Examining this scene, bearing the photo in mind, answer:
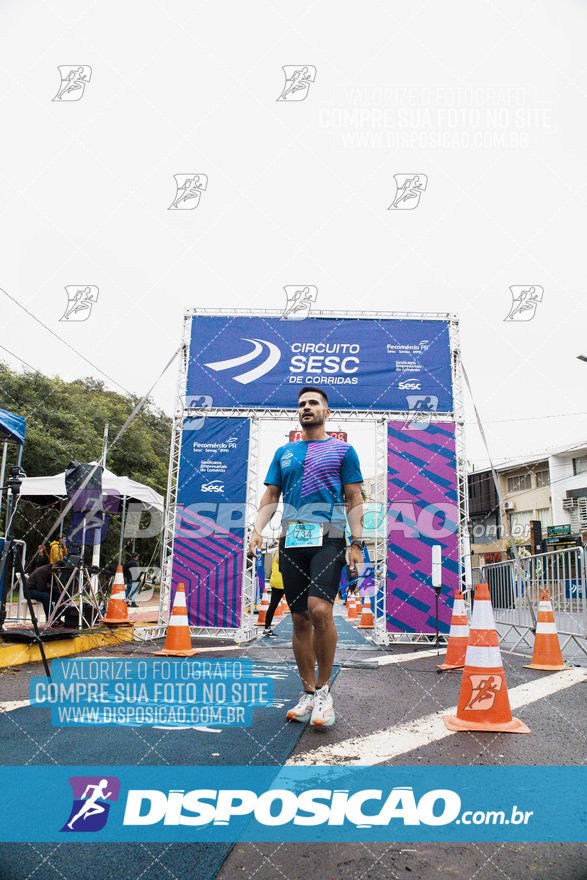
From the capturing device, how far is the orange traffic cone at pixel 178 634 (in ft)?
21.4

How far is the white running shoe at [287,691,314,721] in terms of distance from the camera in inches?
135

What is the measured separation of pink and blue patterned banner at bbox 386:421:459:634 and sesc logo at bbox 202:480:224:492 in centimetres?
276

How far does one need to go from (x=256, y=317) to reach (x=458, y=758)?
846 centimetres

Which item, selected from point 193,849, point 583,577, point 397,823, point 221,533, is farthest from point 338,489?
point 221,533

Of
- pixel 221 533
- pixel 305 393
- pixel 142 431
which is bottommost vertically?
pixel 221 533

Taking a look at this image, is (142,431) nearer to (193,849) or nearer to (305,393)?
(305,393)

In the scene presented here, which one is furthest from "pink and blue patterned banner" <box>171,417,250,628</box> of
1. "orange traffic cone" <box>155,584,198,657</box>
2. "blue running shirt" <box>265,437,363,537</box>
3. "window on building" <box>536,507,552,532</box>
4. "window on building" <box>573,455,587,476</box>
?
"window on building" <box>536,507,552,532</box>

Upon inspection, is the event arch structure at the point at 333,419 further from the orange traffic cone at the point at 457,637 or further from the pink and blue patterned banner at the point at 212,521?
the orange traffic cone at the point at 457,637

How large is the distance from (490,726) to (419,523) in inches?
254

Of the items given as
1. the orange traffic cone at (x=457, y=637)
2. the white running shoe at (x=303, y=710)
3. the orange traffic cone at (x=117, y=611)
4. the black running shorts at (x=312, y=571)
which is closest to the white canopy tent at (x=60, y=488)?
the orange traffic cone at (x=117, y=611)

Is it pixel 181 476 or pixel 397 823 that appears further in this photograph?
pixel 181 476

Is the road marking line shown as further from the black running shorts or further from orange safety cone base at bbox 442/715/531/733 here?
the black running shorts

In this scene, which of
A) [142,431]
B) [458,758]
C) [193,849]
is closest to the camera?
[193,849]

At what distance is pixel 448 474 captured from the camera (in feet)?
32.4
